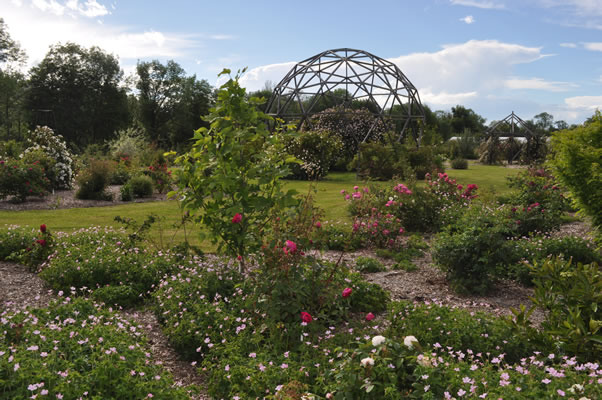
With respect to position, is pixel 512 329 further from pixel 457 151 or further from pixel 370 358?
pixel 457 151

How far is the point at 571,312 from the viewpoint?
338cm

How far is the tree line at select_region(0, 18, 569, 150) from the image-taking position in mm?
36906

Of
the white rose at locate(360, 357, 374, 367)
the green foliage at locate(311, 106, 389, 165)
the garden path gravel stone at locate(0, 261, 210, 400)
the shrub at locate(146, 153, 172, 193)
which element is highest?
the green foliage at locate(311, 106, 389, 165)

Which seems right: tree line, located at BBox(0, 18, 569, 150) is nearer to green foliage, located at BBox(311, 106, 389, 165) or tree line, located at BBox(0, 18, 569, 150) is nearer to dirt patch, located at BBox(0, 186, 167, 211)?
green foliage, located at BBox(311, 106, 389, 165)

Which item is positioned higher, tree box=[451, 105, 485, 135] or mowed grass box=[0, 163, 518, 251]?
tree box=[451, 105, 485, 135]

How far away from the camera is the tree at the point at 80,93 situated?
3694 centimetres

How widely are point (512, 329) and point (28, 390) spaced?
11.3ft

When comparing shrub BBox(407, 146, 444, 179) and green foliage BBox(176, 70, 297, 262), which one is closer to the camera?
green foliage BBox(176, 70, 297, 262)

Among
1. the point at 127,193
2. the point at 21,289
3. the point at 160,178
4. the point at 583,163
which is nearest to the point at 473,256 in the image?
the point at 583,163

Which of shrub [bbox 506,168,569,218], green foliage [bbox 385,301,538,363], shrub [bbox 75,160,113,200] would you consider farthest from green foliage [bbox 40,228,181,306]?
shrub [bbox 75,160,113,200]

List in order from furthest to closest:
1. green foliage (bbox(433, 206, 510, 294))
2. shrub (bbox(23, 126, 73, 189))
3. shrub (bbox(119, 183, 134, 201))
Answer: shrub (bbox(23, 126, 73, 189)) < shrub (bbox(119, 183, 134, 201)) < green foliage (bbox(433, 206, 510, 294))

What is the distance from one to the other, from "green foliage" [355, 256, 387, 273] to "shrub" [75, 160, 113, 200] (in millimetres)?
9035

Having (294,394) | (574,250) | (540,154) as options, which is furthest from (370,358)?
(540,154)

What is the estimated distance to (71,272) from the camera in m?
5.24
